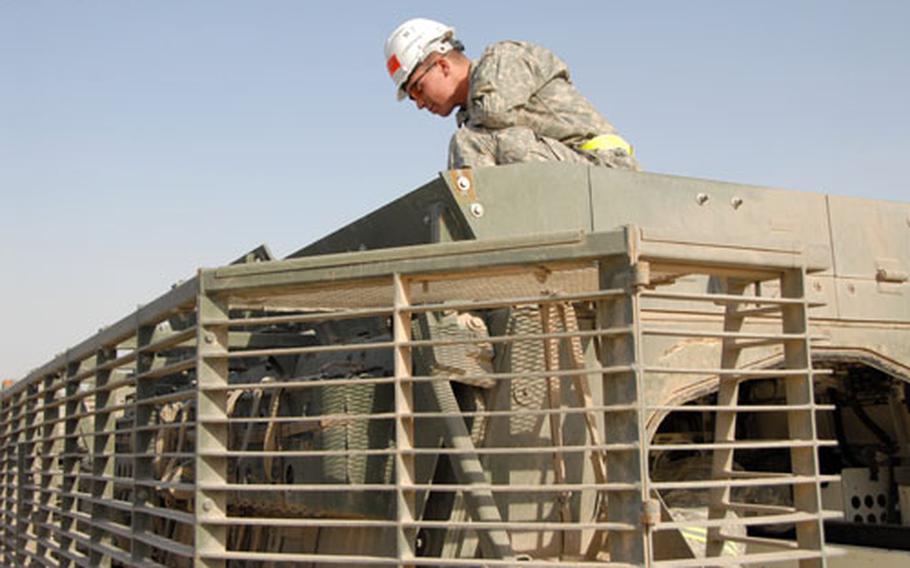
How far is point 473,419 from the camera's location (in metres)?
4.49

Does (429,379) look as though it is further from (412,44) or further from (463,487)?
(412,44)

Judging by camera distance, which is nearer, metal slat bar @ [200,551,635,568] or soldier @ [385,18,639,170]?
metal slat bar @ [200,551,635,568]

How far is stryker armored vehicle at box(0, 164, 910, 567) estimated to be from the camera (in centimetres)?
374

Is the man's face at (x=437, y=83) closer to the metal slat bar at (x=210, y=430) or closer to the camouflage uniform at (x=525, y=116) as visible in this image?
the camouflage uniform at (x=525, y=116)

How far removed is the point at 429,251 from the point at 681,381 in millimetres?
1599

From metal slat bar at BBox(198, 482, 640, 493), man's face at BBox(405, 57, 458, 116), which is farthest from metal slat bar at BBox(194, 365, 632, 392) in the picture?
man's face at BBox(405, 57, 458, 116)

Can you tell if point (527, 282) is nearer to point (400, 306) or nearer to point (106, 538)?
point (400, 306)

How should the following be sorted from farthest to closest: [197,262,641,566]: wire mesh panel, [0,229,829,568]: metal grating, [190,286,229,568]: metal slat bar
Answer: [190,286,229,568]: metal slat bar < [197,262,641,566]: wire mesh panel < [0,229,829,568]: metal grating

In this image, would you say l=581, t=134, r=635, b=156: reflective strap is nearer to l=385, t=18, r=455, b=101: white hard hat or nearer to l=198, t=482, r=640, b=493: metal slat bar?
l=385, t=18, r=455, b=101: white hard hat

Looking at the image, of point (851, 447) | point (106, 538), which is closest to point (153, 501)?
point (106, 538)

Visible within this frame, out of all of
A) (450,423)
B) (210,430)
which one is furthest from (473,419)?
(210,430)

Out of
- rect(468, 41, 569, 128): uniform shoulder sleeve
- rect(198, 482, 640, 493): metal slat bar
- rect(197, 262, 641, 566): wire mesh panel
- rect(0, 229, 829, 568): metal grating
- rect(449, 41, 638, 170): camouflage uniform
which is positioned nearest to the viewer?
rect(198, 482, 640, 493): metal slat bar

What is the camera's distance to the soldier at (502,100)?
17.7 feet

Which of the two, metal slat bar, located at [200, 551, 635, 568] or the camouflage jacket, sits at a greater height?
the camouflage jacket
